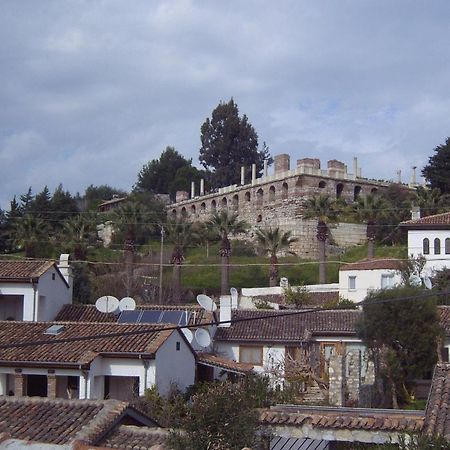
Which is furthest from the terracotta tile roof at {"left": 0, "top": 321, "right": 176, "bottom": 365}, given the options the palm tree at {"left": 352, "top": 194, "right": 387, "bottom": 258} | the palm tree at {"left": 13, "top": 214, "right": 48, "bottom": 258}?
the palm tree at {"left": 352, "top": 194, "right": 387, "bottom": 258}

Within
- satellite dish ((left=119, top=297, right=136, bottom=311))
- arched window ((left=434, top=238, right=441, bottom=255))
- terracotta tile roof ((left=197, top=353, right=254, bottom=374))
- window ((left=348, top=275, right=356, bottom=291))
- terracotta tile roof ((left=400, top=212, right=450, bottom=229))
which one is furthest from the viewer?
arched window ((left=434, top=238, right=441, bottom=255))

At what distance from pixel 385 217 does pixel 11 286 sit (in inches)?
1474

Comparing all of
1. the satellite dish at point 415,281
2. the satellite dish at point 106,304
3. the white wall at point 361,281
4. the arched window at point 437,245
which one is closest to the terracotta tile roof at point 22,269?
the satellite dish at point 106,304

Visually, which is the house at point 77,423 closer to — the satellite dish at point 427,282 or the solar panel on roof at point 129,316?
the solar panel on roof at point 129,316

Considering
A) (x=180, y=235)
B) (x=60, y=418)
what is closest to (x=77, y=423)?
(x=60, y=418)

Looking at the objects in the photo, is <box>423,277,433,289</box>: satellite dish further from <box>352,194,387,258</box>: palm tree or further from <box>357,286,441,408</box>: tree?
<box>352,194,387,258</box>: palm tree

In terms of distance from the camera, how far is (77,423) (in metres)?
15.6

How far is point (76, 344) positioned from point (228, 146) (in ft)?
242

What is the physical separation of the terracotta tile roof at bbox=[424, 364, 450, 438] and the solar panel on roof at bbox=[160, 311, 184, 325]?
1715cm

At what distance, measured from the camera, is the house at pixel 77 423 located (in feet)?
48.3

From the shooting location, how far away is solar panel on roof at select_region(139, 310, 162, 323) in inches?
1317

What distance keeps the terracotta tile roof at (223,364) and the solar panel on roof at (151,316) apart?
2180 millimetres

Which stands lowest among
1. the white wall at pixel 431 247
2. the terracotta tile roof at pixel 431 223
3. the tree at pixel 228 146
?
the white wall at pixel 431 247

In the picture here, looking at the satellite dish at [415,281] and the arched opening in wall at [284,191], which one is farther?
the arched opening in wall at [284,191]
